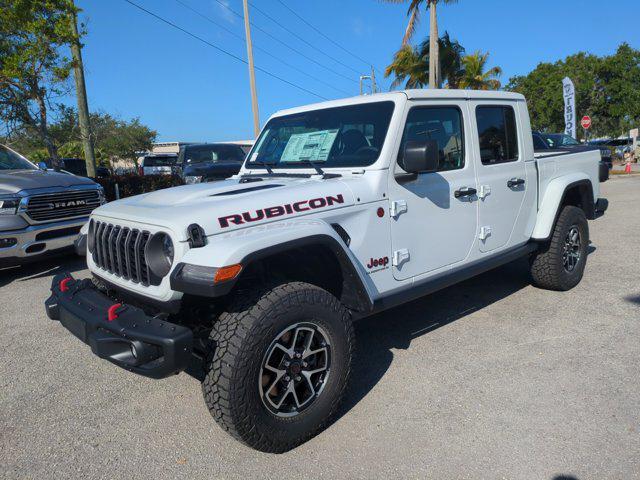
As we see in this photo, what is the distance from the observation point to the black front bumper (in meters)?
2.16

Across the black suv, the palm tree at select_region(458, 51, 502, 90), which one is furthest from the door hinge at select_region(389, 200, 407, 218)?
the palm tree at select_region(458, 51, 502, 90)

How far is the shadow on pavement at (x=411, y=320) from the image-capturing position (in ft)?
10.8

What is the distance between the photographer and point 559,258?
459 cm

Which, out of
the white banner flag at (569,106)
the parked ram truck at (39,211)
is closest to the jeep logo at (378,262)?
the parked ram truck at (39,211)

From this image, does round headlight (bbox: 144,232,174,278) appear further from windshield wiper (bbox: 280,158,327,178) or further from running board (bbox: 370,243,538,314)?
running board (bbox: 370,243,538,314)

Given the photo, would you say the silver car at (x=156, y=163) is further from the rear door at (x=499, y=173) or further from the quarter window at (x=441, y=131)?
the quarter window at (x=441, y=131)

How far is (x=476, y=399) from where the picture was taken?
9.68ft

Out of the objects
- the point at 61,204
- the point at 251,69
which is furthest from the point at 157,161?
the point at 61,204

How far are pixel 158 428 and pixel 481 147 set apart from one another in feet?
10.1

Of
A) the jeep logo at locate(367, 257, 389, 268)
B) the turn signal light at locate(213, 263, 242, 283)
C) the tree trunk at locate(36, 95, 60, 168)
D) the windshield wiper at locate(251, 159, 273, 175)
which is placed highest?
the tree trunk at locate(36, 95, 60, 168)

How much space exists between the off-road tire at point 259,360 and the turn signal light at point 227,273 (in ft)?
0.81

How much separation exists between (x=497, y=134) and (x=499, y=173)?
0.36m

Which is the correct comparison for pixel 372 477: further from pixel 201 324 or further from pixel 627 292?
pixel 627 292

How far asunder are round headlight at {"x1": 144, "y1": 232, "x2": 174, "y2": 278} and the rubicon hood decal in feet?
1.03
